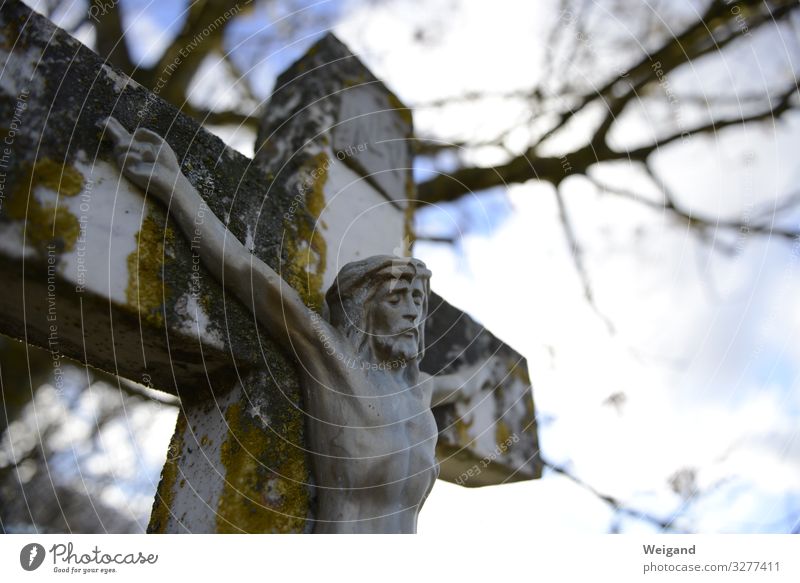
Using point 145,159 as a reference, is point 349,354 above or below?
below

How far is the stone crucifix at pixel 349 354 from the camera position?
5.99ft

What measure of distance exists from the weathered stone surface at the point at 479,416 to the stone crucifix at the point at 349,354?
410 millimetres

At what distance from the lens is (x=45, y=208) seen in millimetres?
1604

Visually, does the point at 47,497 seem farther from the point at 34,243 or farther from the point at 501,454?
the point at 34,243

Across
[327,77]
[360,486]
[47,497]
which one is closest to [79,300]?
[360,486]

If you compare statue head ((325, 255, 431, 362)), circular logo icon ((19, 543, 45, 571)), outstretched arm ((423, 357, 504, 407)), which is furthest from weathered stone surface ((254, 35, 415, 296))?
circular logo icon ((19, 543, 45, 571))

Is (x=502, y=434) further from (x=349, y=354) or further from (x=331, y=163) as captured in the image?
(x=331, y=163)

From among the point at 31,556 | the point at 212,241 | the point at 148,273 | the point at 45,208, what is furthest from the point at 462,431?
the point at 45,208

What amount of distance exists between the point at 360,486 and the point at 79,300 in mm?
712

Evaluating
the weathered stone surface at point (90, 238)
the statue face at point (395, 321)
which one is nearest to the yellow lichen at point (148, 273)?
the weathered stone surface at point (90, 238)

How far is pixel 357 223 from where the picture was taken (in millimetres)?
2436

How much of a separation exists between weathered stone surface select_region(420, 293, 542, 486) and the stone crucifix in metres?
0.41

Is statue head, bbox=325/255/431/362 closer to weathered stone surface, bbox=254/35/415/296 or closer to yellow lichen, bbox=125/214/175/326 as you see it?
weathered stone surface, bbox=254/35/415/296

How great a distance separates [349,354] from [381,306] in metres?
0.15
